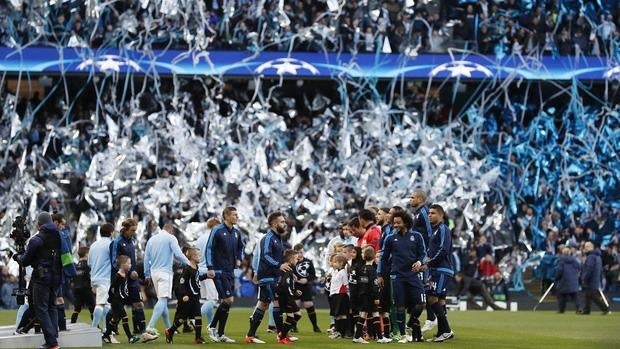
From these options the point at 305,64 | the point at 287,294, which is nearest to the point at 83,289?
the point at 287,294

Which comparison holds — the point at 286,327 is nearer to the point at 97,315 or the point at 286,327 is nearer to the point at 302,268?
the point at 302,268

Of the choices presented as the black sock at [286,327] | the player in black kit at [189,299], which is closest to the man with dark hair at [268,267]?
the black sock at [286,327]

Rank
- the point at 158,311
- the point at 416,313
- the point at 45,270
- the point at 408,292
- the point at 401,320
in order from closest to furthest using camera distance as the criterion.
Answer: the point at 45,270 < the point at 408,292 < the point at 416,313 < the point at 401,320 < the point at 158,311

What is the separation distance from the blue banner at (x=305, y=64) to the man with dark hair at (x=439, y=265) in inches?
742

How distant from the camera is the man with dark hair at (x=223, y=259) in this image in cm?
2123

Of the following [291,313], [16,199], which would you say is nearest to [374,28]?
[16,199]

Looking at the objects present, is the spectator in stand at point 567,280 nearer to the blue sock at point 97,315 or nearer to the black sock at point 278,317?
the black sock at point 278,317

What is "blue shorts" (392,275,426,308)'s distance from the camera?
21031 mm

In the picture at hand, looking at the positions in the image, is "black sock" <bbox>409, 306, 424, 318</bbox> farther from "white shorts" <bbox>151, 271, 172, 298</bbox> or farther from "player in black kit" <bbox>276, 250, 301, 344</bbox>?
"white shorts" <bbox>151, 271, 172, 298</bbox>

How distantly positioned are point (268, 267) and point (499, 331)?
5.60 metres

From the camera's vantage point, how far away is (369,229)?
896 inches

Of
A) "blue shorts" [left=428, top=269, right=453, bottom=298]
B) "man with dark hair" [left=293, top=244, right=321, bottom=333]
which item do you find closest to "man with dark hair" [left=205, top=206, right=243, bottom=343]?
"man with dark hair" [left=293, top=244, right=321, bottom=333]

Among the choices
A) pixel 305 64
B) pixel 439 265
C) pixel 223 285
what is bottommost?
pixel 223 285

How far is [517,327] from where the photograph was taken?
26734 millimetres
